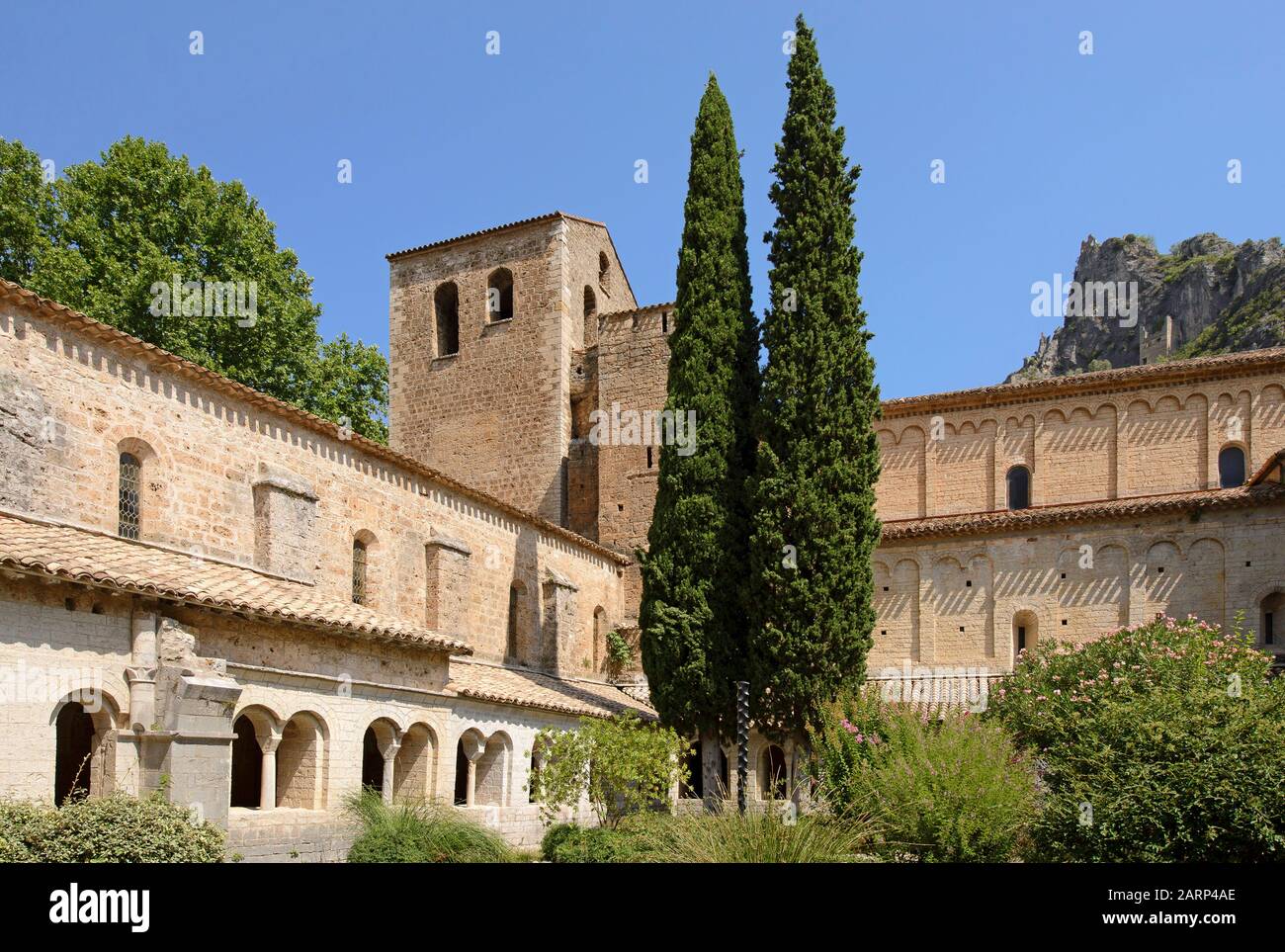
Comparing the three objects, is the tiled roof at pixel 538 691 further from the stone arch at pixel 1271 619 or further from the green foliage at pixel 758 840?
the stone arch at pixel 1271 619

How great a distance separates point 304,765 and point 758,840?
6854mm

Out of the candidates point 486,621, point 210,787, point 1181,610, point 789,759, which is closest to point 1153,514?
point 1181,610

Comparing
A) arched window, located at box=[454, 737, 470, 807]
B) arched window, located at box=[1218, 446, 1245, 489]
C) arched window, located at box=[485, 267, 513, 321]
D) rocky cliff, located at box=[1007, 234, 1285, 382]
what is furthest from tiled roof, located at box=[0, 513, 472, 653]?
rocky cliff, located at box=[1007, 234, 1285, 382]

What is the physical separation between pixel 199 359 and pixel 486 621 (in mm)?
12457

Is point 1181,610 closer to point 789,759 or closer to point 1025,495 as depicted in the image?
point 1025,495

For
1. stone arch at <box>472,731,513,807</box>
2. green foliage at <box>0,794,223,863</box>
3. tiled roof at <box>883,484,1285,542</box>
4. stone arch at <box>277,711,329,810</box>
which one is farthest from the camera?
tiled roof at <box>883,484,1285,542</box>

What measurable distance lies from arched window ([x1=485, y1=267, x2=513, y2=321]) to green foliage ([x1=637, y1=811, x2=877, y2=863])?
74.4 feet

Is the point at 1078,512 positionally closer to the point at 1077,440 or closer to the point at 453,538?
the point at 1077,440

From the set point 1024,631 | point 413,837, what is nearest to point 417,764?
point 413,837

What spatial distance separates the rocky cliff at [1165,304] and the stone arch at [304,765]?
50351 millimetres

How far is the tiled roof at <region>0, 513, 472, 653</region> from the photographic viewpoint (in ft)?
37.9

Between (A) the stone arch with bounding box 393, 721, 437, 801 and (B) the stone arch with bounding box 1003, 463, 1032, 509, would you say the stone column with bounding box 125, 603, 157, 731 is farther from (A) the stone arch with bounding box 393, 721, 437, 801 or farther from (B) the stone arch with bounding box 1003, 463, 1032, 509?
(B) the stone arch with bounding box 1003, 463, 1032, 509

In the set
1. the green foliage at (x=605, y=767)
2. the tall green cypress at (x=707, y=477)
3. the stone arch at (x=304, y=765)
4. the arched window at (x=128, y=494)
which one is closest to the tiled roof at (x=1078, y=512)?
the tall green cypress at (x=707, y=477)
